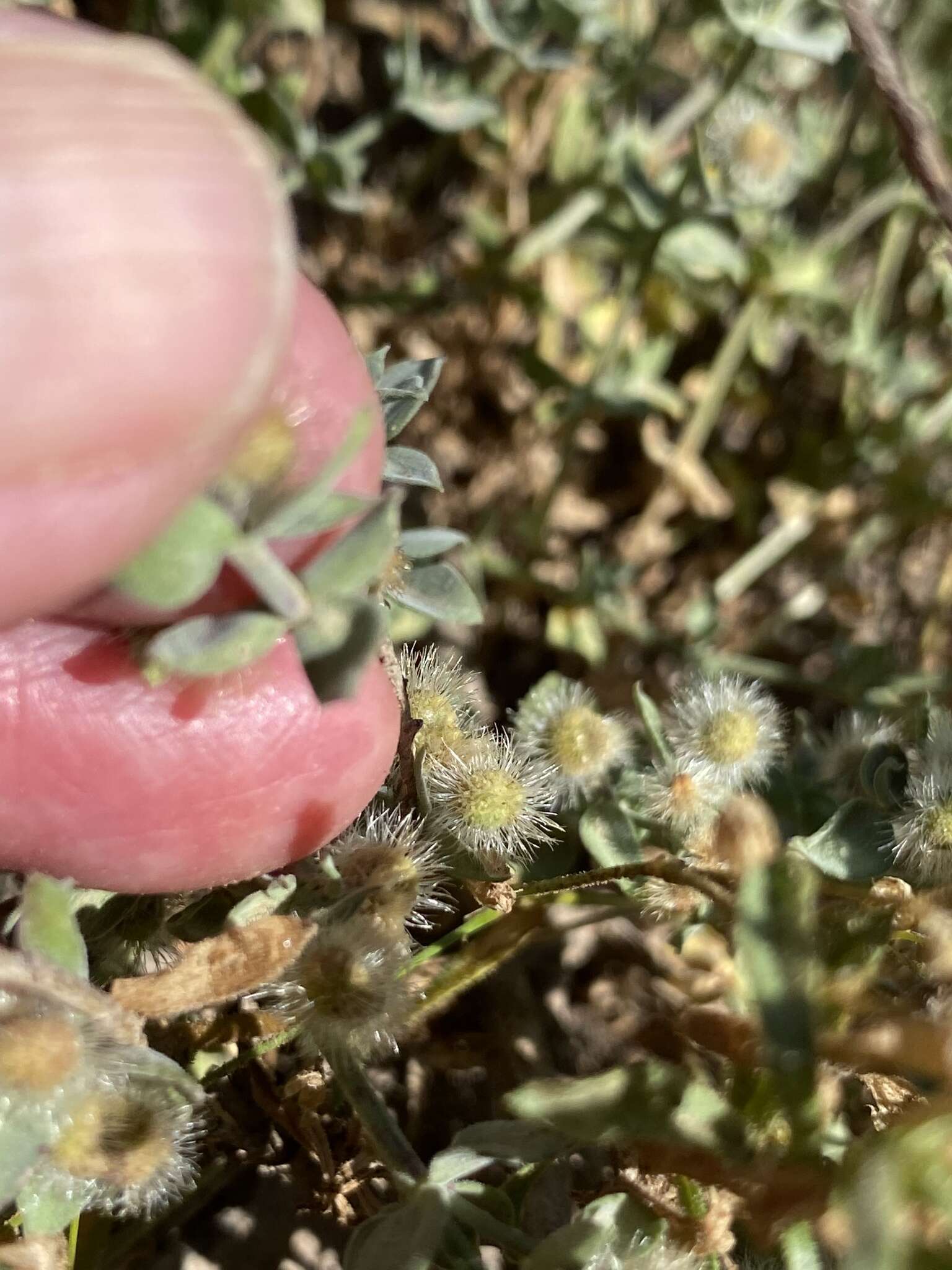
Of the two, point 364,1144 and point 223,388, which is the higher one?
point 223,388

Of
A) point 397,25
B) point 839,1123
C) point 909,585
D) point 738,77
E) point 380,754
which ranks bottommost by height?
point 909,585

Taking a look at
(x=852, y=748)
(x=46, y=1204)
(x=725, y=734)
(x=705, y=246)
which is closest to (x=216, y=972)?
(x=46, y=1204)

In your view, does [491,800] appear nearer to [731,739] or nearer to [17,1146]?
[731,739]

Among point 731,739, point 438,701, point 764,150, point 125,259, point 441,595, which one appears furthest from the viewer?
point 764,150

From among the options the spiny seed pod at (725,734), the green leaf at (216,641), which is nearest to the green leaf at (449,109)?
the spiny seed pod at (725,734)

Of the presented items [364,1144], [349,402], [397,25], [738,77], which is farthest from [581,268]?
[364,1144]

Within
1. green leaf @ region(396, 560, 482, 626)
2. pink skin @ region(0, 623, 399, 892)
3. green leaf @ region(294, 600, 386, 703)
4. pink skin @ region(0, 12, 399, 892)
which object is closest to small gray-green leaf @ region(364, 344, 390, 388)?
pink skin @ region(0, 12, 399, 892)

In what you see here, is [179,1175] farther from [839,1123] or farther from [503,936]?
[839,1123]
